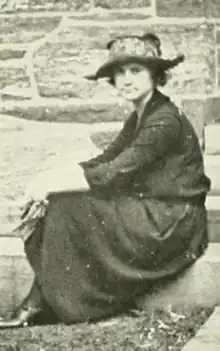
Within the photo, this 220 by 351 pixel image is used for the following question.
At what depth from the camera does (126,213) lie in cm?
224

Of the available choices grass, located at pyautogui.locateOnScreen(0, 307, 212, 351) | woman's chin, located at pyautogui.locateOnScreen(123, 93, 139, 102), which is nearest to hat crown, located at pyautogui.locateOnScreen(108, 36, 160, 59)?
woman's chin, located at pyautogui.locateOnScreen(123, 93, 139, 102)

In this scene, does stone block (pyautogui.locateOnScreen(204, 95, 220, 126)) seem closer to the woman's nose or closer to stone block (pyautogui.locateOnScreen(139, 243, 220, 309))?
the woman's nose

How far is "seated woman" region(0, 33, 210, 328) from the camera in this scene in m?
2.22

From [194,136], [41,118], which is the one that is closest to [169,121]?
[194,136]

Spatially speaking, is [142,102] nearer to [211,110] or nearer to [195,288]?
[211,110]

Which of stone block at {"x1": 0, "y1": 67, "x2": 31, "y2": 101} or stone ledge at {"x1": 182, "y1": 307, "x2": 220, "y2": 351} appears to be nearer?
stone ledge at {"x1": 182, "y1": 307, "x2": 220, "y2": 351}

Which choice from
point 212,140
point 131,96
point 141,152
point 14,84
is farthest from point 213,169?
point 14,84

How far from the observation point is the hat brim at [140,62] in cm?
223

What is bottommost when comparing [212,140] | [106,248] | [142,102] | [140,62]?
[106,248]

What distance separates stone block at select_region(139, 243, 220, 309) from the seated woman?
2 cm

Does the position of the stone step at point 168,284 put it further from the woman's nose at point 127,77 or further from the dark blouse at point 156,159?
the woman's nose at point 127,77

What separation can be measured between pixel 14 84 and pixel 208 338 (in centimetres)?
94

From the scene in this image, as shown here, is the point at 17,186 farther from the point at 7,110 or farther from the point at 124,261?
the point at 124,261

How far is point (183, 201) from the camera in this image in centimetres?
222
